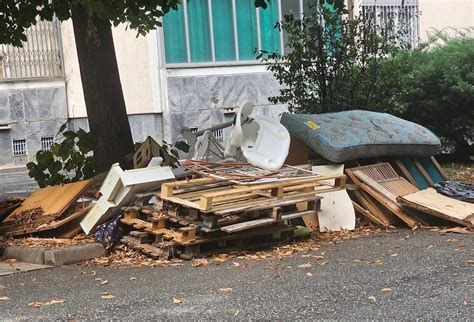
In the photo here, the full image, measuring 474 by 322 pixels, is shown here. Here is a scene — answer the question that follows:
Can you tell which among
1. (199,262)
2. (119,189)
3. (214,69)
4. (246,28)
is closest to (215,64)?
(214,69)

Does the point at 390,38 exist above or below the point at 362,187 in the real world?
above

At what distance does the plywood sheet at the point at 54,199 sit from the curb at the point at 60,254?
26.9 inches

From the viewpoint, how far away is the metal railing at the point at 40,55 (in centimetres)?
1847

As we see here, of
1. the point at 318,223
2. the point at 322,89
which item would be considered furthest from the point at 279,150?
the point at 322,89

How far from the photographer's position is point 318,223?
25.6 feet

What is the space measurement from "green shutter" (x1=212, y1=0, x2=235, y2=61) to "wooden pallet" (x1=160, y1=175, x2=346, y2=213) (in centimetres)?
1277

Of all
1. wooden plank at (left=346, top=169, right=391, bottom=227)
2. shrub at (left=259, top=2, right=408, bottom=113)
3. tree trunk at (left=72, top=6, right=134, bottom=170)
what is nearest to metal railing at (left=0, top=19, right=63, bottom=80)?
shrub at (left=259, top=2, right=408, bottom=113)

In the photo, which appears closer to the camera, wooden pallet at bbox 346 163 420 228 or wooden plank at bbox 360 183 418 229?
wooden plank at bbox 360 183 418 229

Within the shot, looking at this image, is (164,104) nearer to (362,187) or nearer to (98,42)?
(98,42)

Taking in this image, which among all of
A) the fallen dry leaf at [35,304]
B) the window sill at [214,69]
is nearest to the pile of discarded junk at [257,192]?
the fallen dry leaf at [35,304]

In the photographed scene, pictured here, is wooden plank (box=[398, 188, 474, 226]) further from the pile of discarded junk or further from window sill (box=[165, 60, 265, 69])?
window sill (box=[165, 60, 265, 69])

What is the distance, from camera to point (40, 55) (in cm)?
1875

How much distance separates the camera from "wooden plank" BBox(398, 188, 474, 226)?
7.42 meters

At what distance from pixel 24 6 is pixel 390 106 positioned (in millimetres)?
6449
